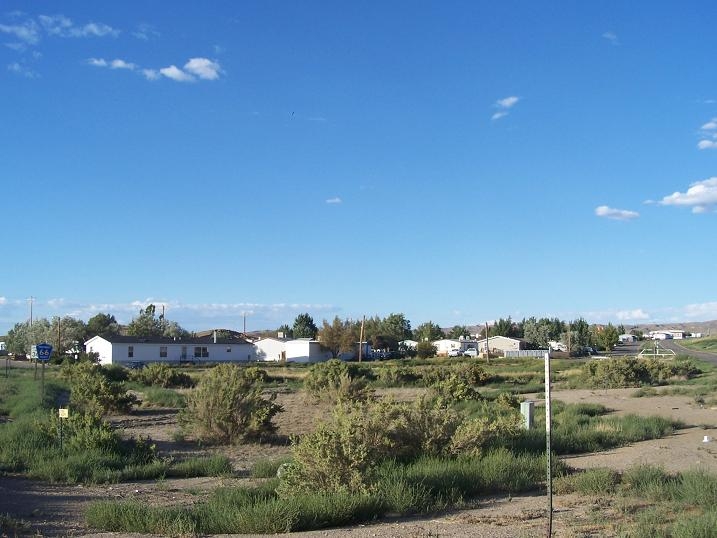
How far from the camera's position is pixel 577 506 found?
1210cm

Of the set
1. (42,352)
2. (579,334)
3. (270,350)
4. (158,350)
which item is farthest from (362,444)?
(579,334)

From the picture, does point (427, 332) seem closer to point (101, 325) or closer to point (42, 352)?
point (101, 325)

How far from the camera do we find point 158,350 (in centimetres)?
8862

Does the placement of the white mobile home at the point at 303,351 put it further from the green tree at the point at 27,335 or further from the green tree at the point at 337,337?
the green tree at the point at 27,335

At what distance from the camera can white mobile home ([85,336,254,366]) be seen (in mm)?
85562

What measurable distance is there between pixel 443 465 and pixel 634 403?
2468 centimetres

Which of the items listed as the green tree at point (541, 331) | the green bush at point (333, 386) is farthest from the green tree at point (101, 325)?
the green bush at point (333, 386)

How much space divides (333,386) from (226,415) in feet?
36.0

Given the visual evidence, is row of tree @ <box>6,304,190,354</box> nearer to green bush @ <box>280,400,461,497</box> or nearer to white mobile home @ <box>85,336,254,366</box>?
white mobile home @ <box>85,336,254,366</box>

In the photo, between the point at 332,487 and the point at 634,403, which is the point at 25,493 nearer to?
the point at 332,487

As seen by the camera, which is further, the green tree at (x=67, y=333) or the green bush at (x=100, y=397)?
the green tree at (x=67, y=333)

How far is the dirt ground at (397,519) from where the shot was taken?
34.4ft

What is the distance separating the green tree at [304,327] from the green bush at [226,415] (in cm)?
12345

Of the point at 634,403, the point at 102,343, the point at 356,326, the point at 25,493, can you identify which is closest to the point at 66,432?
the point at 25,493
